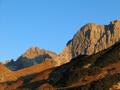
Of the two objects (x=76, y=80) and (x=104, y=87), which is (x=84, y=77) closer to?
(x=76, y=80)

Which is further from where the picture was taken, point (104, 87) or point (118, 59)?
point (118, 59)

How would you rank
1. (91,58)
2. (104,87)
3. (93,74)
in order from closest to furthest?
1. (104,87)
2. (93,74)
3. (91,58)

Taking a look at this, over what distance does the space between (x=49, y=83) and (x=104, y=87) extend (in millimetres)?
69967

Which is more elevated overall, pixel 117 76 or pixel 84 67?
pixel 84 67

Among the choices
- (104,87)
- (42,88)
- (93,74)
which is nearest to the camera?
(104,87)

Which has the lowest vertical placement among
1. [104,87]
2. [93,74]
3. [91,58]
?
[104,87]

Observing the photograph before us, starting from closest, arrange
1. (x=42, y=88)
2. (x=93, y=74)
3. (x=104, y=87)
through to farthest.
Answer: (x=104, y=87)
(x=93, y=74)
(x=42, y=88)

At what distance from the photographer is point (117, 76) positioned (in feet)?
437

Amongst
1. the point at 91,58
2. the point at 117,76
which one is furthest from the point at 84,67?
the point at 117,76

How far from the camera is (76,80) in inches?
6663

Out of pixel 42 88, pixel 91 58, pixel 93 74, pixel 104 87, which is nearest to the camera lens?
pixel 104 87

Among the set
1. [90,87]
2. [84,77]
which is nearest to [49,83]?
[84,77]

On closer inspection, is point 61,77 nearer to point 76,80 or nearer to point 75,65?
point 75,65

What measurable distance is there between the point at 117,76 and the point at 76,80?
125ft
